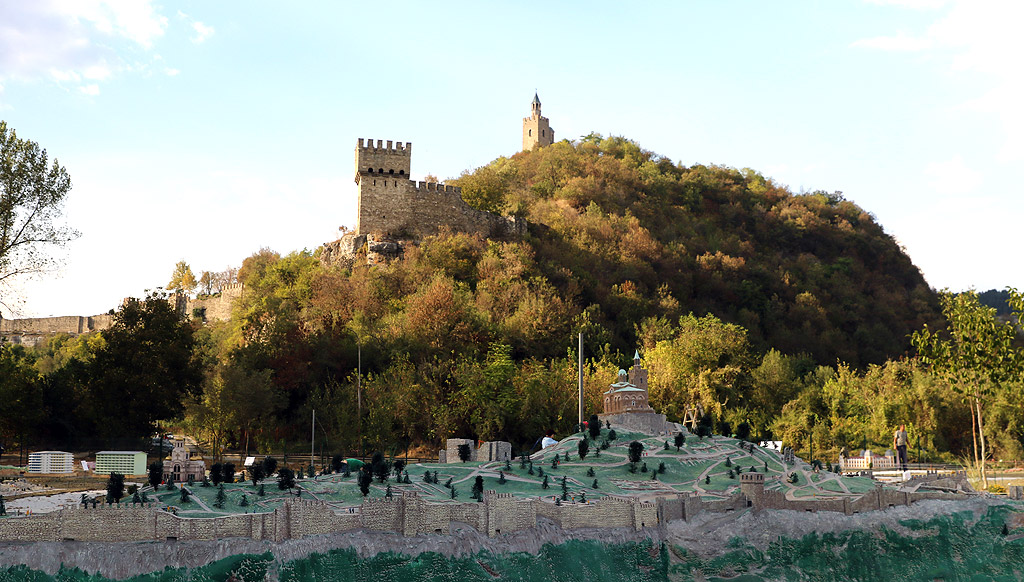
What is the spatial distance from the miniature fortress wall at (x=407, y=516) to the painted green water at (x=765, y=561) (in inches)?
26.0

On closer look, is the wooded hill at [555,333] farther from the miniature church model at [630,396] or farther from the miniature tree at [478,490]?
the miniature tree at [478,490]

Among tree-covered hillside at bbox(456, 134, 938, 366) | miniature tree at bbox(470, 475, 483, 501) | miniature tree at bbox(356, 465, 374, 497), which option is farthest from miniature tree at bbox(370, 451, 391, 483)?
tree-covered hillside at bbox(456, 134, 938, 366)

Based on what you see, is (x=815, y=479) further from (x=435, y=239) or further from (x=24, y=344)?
(x=24, y=344)

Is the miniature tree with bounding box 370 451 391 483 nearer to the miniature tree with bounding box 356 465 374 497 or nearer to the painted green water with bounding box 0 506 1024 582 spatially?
the miniature tree with bounding box 356 465 374 497

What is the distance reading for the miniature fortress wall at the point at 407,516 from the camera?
1973 centimetres

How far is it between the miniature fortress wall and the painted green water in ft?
2.17

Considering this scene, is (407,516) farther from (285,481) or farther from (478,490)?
(285,481)

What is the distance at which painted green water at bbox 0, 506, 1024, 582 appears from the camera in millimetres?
22047

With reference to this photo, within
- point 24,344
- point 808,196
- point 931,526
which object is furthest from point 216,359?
point 808,196

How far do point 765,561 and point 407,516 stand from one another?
10854 millimetres

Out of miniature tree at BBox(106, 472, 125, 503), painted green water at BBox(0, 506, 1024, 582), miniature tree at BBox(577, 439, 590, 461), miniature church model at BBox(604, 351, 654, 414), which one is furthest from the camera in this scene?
miniature church model at BBox(604, 351, 654, 414)

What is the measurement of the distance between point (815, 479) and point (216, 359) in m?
31.3

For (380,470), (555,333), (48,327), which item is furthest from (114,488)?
(48,327)

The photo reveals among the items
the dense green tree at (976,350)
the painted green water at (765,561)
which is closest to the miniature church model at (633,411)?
the painted green water at (765,561)
